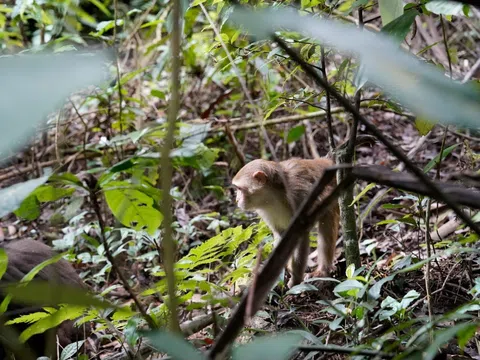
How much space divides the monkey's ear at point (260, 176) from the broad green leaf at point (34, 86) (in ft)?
13.5

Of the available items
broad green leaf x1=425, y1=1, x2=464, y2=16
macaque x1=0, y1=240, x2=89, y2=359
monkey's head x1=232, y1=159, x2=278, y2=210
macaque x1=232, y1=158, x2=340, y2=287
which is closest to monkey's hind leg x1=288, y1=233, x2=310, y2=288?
macaque x1=232, y1=158, x2=340, y2=287

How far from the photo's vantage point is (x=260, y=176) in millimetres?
4793

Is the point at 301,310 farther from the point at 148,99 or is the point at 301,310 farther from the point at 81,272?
the point at 148,99

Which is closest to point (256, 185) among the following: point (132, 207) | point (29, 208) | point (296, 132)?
point (296, 132)

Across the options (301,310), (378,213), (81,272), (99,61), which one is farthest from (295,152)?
(99,61)

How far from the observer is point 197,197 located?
20.3 feet

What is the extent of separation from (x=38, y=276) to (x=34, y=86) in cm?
335

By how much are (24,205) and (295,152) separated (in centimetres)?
523

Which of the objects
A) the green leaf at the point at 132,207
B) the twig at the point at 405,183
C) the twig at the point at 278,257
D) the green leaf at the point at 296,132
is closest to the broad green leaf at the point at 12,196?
the twig at the point at 278,257

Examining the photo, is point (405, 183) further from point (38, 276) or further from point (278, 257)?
point (38, 276)

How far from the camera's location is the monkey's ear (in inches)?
188

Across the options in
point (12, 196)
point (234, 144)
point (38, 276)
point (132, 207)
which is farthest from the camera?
point (234, 144)

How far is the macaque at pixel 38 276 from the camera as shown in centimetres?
344

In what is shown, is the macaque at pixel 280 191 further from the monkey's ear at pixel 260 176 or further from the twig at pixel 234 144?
the twig at pixel 234 144
